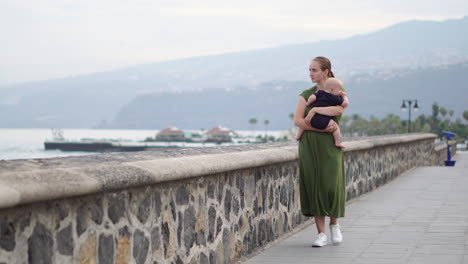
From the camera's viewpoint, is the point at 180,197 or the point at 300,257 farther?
the point at 300,257

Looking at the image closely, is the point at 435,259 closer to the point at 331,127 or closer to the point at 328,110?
the point at 331,127

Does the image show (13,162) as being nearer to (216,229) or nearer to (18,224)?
(18,224)

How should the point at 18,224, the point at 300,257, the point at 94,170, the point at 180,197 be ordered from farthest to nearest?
the point at 300,257
the point at 180,197
the point at 94,170
the point at 18,224

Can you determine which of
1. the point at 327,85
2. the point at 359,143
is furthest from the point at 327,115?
the point at 359,143

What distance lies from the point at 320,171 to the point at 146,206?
239 centimetres

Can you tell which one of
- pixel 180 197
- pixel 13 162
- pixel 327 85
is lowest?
pixel 180 197

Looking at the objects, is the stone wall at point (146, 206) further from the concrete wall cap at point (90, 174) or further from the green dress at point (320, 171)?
the green dress at point (320, 171)

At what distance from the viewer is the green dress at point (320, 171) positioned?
6547mm

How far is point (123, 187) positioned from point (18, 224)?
0.87 metres

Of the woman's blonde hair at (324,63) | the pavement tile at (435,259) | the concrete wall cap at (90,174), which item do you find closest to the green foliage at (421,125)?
the woman's blonde hair at (324,63)

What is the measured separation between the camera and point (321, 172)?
6566 millimetres

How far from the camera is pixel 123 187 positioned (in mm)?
4125

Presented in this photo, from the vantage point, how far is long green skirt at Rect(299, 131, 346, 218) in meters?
6.55

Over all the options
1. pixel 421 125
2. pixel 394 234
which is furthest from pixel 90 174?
pixel 421 125
